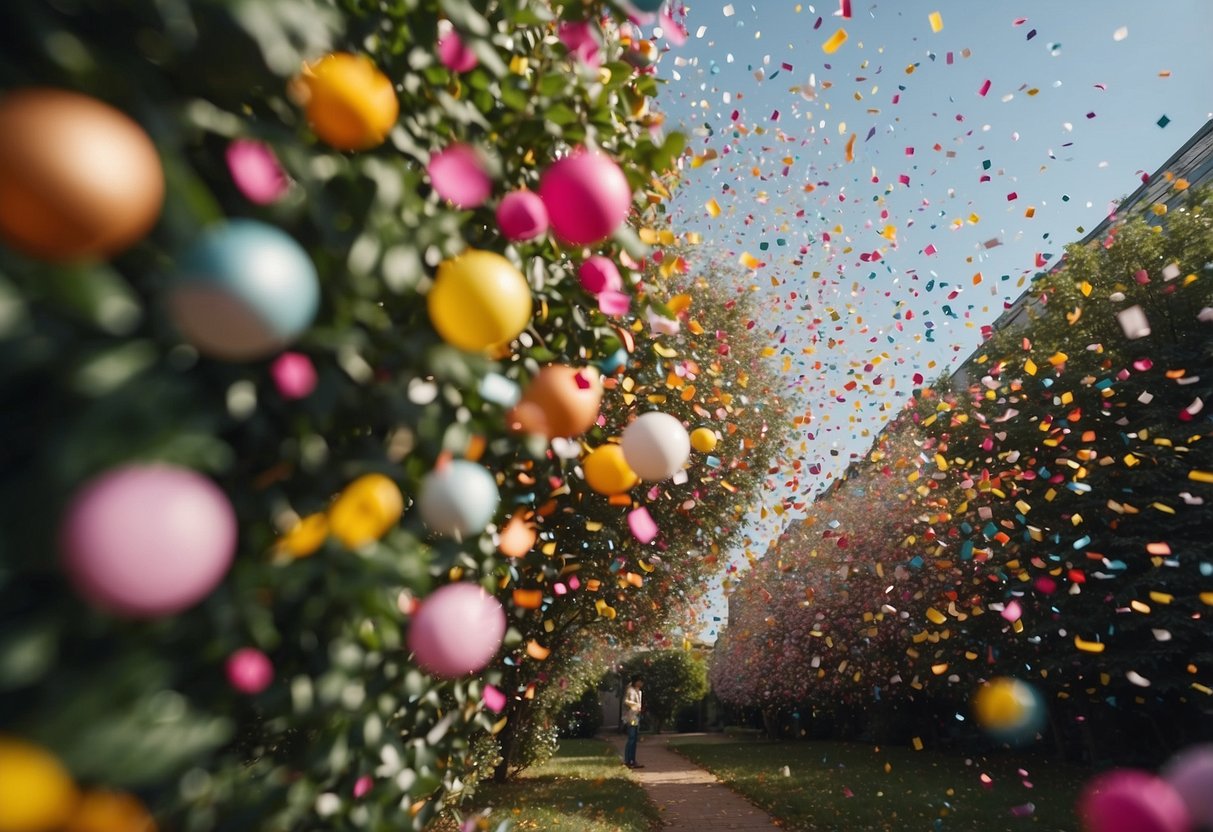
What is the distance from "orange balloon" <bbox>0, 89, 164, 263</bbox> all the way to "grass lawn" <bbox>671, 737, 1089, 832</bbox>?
10.7m

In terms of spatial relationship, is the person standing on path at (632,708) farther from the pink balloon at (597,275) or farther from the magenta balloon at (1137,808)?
the pink balloon at (597,275)

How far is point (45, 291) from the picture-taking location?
116 cm

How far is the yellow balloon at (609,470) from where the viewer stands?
9.58ft

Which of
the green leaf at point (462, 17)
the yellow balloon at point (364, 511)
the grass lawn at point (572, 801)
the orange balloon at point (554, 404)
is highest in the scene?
the green leaf at point (462, 17)

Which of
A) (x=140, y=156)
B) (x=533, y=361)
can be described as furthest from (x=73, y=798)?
(x=533, y=361)

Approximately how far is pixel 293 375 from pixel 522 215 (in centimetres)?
88

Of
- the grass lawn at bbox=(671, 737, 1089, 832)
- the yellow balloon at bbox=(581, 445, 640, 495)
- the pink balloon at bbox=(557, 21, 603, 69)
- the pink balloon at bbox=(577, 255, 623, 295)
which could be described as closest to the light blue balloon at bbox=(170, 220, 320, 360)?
the pink balloon at bbox=(577, 255, 623, 295)

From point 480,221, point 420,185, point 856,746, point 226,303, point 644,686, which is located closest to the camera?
point 226,303

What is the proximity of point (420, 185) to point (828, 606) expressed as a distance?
21.9 metres

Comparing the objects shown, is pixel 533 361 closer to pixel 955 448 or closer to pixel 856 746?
pixel 955 448

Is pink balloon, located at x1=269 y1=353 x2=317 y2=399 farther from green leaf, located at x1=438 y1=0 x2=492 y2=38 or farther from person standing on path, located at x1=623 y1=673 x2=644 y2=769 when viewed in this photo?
person standing on path, located at x1=623 y1=673 x2=644 y2=769

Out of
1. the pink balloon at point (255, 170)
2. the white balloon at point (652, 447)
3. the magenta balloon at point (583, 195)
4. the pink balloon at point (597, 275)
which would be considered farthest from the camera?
the white balloon at point (652, 447)

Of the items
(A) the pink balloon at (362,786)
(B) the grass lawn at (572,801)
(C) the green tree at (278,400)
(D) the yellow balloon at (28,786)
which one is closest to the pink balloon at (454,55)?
(C) the green tree at (278,400)

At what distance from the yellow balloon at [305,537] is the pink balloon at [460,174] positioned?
3.25ft
